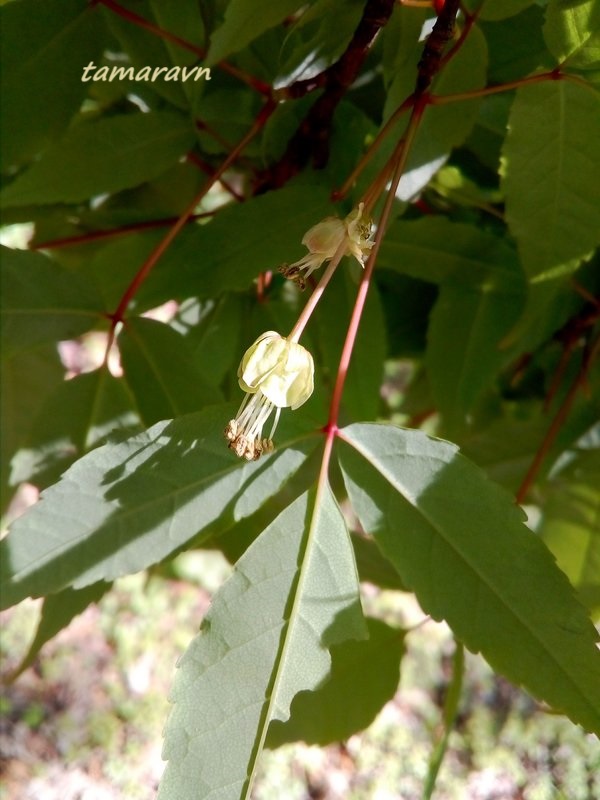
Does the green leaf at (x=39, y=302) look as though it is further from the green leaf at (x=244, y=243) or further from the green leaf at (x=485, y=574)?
the green leaf at (x=485, y=574)

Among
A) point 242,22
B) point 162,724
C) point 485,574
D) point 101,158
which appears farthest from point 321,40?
point 162,724

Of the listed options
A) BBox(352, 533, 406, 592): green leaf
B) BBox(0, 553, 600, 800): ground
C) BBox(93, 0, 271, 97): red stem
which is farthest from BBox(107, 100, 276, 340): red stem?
BBox(0, 553, 600, 800): ground

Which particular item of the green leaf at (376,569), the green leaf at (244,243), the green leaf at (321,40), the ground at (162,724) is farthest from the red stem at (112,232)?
the ground at (162,724)

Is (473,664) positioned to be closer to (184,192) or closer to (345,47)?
(184,192)

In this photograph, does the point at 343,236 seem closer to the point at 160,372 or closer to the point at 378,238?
the point at 378,238

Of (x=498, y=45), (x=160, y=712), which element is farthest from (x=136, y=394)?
(x=160, y=712)

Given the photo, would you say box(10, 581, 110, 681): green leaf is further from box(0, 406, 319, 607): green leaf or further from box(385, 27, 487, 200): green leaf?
box(385, 27, 487, 200): green leaf

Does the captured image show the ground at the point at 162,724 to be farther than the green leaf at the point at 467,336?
Yes
